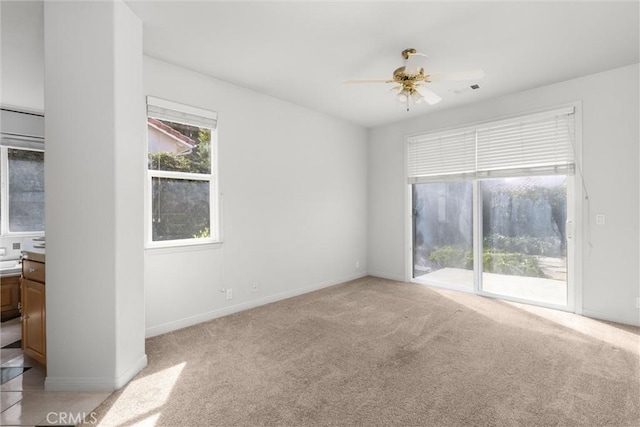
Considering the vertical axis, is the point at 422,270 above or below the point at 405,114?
below

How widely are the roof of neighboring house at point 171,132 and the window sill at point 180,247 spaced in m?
1.09

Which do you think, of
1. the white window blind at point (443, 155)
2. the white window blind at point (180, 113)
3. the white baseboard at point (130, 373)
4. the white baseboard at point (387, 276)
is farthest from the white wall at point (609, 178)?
the white baseboard at point (130, 373)

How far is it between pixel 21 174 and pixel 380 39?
16.5 feet

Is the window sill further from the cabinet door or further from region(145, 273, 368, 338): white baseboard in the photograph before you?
the cabinet door

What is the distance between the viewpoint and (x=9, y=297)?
358 cm

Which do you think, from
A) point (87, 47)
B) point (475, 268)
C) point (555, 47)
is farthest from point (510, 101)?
point (87, 47)

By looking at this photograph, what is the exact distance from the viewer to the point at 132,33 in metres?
2.25

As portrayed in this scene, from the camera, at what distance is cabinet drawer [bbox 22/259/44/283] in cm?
224

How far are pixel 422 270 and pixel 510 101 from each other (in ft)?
9.12

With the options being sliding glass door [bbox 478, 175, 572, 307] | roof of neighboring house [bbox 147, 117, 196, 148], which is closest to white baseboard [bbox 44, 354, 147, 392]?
roof of neighboring house [bbox 147, 117, 196, 148]

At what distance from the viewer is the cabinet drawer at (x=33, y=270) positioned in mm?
2238

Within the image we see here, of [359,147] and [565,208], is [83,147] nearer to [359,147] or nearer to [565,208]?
[359,147]

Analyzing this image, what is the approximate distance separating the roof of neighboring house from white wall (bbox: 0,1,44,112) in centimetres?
105

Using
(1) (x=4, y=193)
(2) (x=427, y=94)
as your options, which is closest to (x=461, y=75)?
(2) (x=427, y=94)
